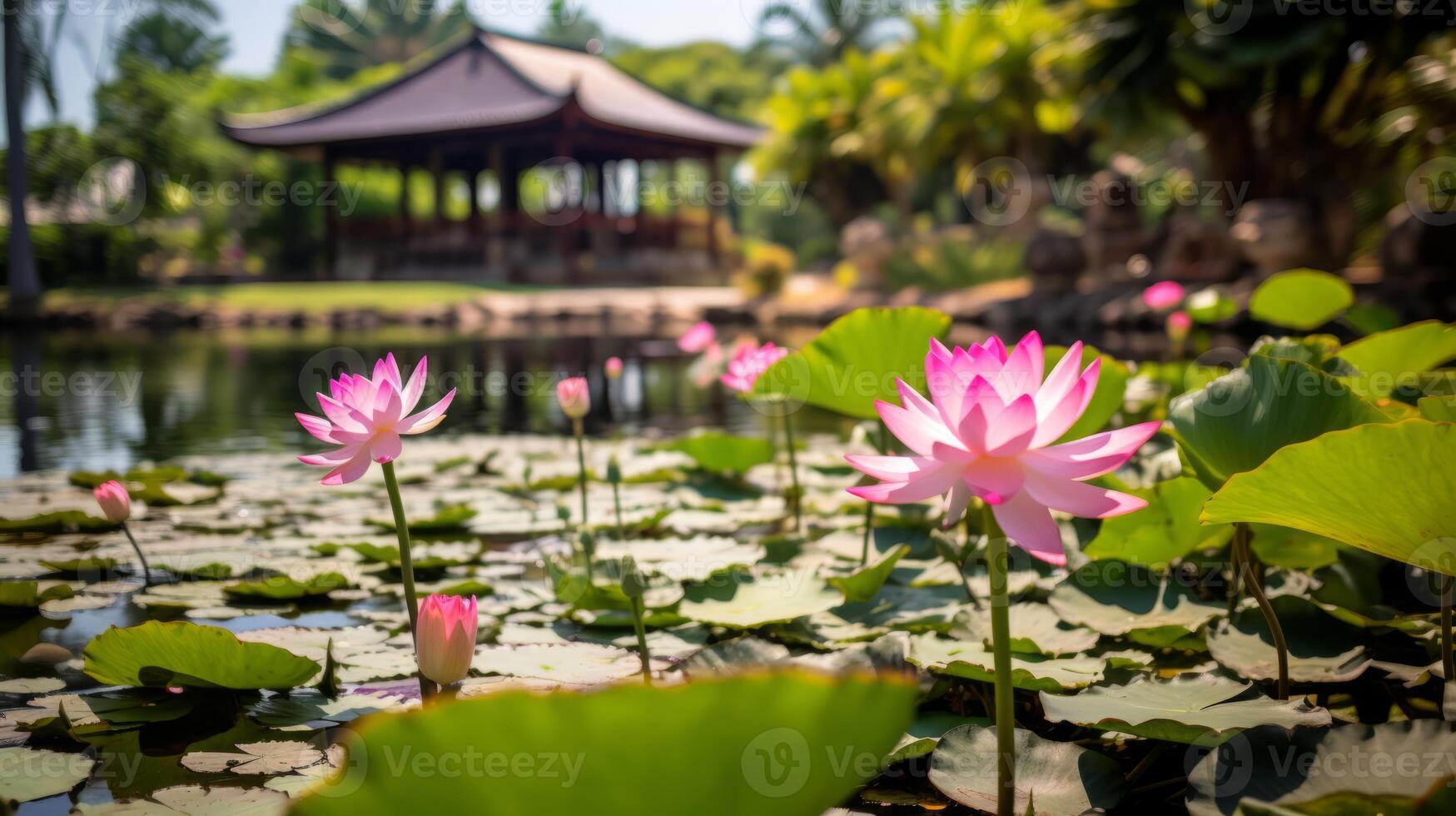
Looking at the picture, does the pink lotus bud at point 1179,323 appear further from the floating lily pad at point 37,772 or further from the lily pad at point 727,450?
the floating lily pad at point 37,772

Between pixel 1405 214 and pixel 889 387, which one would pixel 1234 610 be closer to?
pixel 889 387

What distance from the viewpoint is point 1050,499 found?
2.54 feet

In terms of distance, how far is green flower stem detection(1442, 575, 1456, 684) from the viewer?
107 centimetres

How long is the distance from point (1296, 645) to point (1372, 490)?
52 cm

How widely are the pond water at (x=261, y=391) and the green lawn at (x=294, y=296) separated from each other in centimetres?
214

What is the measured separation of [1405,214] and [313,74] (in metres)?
27.5

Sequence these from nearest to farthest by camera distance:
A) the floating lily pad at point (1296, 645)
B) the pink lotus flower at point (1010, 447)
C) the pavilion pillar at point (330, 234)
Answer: the pink lotus flower at point (1010, 447) → the floating lily pad at point (1296, 645) → the pavilion pillar at point (330, 234)

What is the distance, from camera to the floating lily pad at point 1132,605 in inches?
54.8

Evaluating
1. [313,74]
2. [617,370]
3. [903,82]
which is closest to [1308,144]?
[903,82]

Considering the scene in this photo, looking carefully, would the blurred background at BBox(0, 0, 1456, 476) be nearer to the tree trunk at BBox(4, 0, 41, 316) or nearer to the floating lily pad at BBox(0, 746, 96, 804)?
the tree trunk at BBox(4, 0, 41, 316)

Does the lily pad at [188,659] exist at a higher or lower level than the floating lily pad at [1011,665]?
higher

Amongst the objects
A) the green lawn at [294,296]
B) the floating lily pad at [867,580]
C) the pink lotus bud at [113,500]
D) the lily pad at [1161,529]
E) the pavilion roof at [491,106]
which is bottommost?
the floating lily pad at [867,580]

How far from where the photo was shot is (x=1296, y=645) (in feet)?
4.33

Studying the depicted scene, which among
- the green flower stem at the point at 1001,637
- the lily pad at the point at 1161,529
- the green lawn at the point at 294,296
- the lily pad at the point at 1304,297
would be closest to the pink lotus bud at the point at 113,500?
the green flower stem at the point at 1001,637
